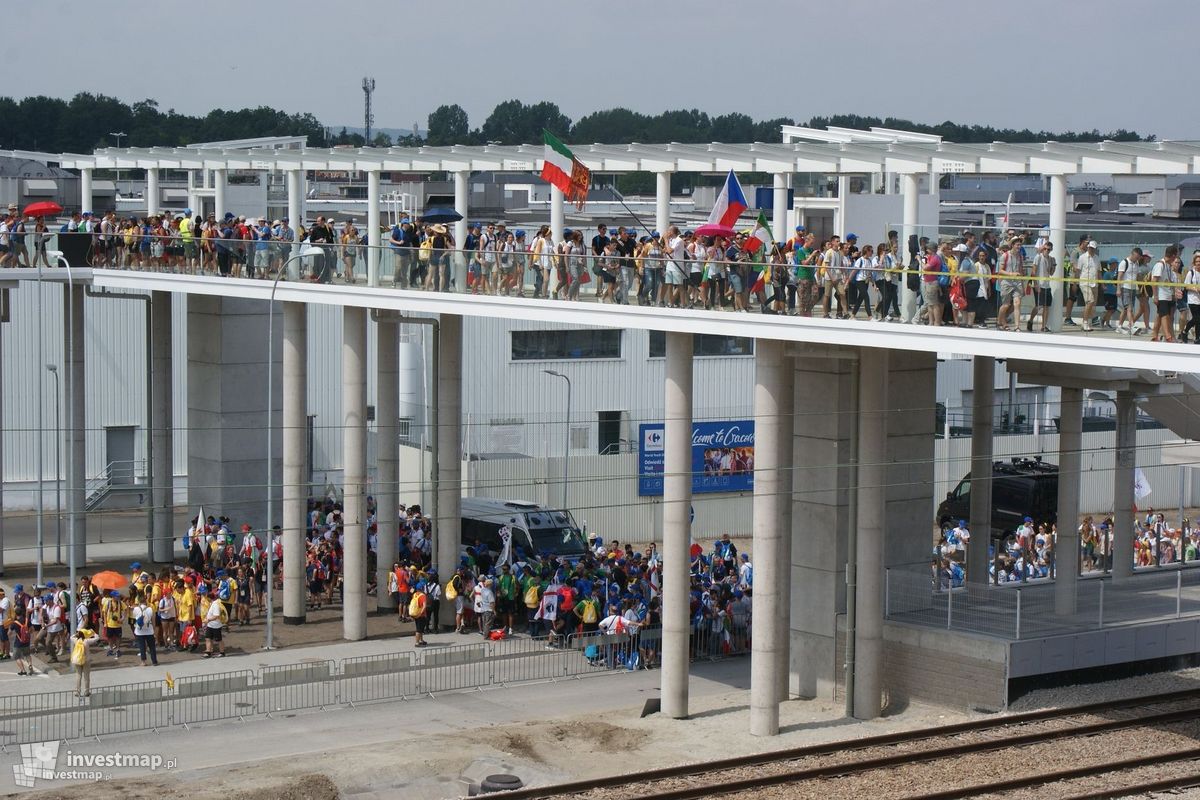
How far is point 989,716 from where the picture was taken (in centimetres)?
2609

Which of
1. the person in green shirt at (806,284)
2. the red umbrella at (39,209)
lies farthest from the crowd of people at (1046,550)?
the red umbrella at (39,209)

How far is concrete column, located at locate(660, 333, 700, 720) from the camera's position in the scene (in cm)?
2642

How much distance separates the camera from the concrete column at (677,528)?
26.4m

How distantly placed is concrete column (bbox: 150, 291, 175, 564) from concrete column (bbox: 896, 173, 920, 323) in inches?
845

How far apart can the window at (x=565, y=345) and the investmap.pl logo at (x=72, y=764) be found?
2853cm

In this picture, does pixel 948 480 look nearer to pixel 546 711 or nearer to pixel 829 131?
pixel 829 131

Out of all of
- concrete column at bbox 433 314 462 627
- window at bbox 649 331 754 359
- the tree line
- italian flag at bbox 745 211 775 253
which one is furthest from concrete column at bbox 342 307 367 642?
the tree line

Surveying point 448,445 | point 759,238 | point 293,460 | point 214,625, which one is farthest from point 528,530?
point 759,238

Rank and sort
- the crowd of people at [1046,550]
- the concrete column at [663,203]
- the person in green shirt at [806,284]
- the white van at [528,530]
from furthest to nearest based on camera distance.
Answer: the white van at [528,530] → the crowd of people at [1046,550] → the concrete column at [663,203] → the person in green shirt at [806,284]

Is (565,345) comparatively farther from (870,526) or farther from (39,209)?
(870,526)

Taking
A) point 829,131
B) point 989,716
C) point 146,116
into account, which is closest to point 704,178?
point 146,116

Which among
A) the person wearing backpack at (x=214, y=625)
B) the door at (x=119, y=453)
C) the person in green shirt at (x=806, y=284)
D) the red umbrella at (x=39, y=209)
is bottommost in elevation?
the person wearing backpack at (x=214, y=625)

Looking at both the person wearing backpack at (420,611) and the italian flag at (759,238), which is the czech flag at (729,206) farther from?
the person wearing backpack at (420,611)

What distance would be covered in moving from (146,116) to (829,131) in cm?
10069
